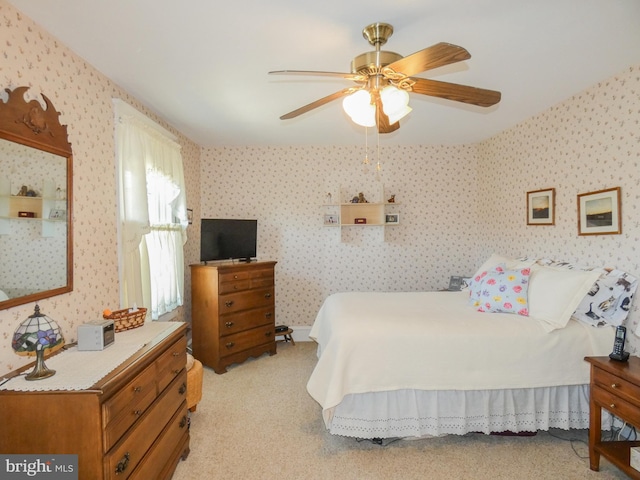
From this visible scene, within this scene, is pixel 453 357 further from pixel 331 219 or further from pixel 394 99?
pixel 331 219

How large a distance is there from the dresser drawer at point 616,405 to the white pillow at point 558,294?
0.40 metres

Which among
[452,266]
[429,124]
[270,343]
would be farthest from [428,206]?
[270,343]

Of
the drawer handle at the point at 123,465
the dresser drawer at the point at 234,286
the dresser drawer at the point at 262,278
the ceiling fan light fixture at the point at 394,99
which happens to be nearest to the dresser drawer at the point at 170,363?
the drawer handle at the point at 123,465

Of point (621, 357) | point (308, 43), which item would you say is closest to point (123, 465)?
point (308, 43)

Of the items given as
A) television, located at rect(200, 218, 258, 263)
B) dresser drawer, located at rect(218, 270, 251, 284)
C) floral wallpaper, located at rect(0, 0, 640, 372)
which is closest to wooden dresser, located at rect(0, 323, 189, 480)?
floral wallpaper, located at rect(0, 0, 640, 372)

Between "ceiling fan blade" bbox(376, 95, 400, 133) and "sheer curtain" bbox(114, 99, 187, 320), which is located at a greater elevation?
"ceiling fan blade" bbox(376, 95, 400, 133)

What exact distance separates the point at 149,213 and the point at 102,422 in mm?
1928

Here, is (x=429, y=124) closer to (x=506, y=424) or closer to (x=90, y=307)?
(x=506, y=424)

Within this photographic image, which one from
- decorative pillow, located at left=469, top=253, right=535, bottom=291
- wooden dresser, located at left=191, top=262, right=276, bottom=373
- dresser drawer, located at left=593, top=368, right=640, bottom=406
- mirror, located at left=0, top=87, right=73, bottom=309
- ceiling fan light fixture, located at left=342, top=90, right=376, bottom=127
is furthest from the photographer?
wooden dresser, located at left=191, top=262, right=276, bottom=373

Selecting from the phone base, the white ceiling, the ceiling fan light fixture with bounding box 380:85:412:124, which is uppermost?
the white ceiling

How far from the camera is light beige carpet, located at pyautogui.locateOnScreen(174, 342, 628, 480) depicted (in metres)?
1.91

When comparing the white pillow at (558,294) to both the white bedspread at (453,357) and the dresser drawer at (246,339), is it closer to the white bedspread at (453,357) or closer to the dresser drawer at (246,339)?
the white bedspread at (453,357)

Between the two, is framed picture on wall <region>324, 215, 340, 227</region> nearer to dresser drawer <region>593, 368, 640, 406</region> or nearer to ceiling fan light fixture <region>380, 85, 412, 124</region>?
ceiling fan light fixture <region>380, 85, 412, 124</region>

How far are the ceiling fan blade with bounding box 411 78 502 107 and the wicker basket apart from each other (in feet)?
6.76
